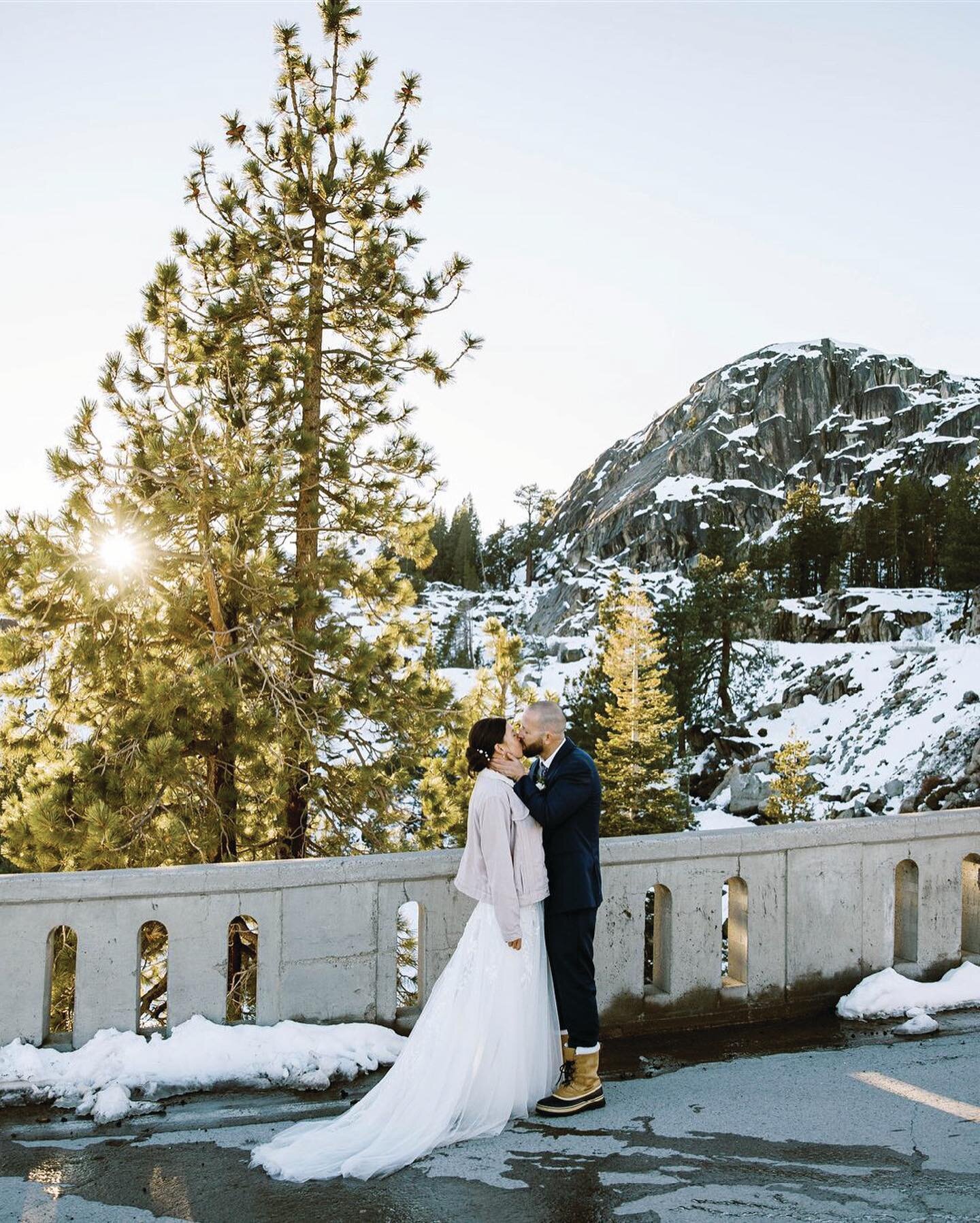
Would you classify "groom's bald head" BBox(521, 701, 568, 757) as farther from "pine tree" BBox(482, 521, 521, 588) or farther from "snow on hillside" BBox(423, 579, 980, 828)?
"pine tree" BBox(482, 521, 521, 588)

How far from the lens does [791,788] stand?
1241 inches

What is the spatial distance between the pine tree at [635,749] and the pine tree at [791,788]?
12.4 feet

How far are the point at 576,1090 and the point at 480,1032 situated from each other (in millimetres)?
Answer: 511

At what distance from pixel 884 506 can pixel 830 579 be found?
7163mm

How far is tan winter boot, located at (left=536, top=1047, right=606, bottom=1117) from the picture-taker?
3984mm

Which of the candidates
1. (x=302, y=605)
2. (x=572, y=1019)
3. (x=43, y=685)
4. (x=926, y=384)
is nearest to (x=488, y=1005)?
(x=572, y=1019)

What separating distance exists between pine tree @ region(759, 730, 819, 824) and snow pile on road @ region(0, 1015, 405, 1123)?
2860 cm

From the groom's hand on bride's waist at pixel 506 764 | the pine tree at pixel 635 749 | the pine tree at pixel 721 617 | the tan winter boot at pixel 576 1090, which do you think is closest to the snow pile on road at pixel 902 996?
the tan winter boot at pixel 576 1090

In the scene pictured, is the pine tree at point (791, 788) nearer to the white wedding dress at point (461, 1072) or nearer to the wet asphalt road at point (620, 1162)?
the wet asphalt road at point (620, 1162)

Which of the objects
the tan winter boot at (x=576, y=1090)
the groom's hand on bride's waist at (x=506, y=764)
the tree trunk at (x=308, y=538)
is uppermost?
the tree trunk at (x=308, y=538)

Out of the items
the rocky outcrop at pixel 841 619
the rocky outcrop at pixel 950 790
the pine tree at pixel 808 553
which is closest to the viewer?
the rocky outcrop at pixel 950 790

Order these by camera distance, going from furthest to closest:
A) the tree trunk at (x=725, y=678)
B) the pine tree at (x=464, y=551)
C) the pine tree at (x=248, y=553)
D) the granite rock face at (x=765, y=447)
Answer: the pine tree at (x=464, y=551) → the granite rock face at (x=765, y=447) → the tree trunk at (x=725, y=678) → the pine tree at (x=248, y=553)

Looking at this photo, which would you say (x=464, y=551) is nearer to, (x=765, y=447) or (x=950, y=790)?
(x=765, y=447)

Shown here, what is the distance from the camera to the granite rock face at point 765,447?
95.4 meters
